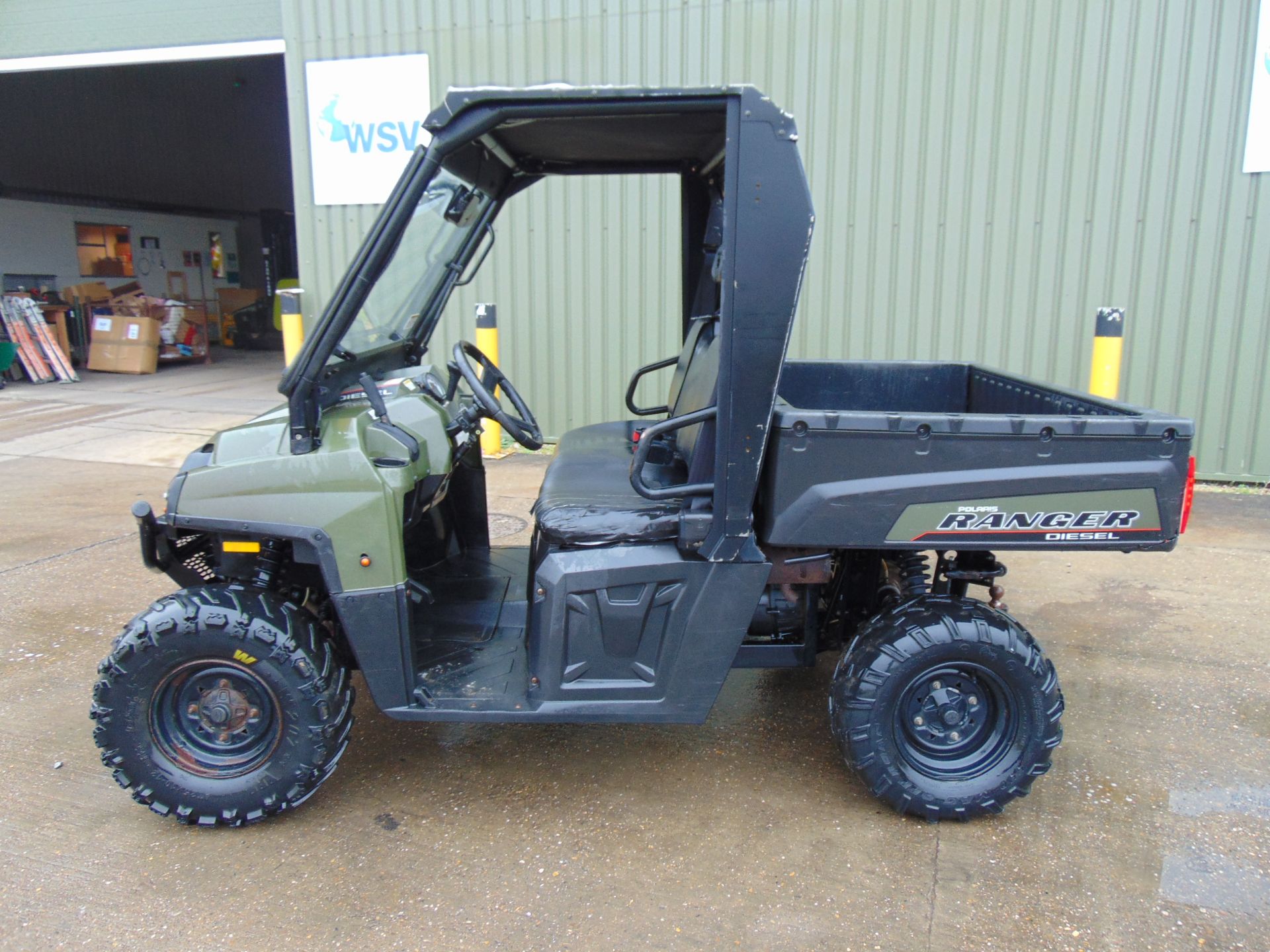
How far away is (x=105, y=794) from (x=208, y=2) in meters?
8.37

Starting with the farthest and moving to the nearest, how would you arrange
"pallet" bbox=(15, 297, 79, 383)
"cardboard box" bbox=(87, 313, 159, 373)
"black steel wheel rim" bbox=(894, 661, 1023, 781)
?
1. "cardboard box" bbox=(87, 313, 159, 373)
2. "pallet" bbox=(15, 297, 79, 383)
3. "black steel wheel rim" bbox=(894, 661, 1023, 781)

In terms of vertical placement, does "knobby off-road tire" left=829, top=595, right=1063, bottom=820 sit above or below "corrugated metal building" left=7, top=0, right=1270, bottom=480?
below

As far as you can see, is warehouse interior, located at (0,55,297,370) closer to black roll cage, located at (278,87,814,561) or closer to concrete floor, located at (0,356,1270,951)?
black roll cage, located at (278,87,814,561)

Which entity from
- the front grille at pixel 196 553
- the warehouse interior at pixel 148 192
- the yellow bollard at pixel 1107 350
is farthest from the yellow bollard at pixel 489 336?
the warehouse interior at pixel 148 192

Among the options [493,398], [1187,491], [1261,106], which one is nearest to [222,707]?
[493,398]

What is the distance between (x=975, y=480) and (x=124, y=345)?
553 inches

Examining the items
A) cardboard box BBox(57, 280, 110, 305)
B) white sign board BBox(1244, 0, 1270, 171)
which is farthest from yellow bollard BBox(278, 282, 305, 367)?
cardboard box BBox(57, 280, 110, 305)

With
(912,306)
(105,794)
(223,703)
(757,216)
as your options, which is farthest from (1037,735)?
(912,306)

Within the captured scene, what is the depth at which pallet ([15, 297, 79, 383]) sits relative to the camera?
12125 millimetres

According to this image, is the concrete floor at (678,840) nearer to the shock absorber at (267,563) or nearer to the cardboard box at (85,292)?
the shock absorber at (267,563)

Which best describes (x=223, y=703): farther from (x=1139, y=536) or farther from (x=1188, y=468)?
(x=1188, y=468)

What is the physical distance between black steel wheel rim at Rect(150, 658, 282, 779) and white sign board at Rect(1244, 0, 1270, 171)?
680 cm

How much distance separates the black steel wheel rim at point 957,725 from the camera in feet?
8.46

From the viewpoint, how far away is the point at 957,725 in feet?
8.55
